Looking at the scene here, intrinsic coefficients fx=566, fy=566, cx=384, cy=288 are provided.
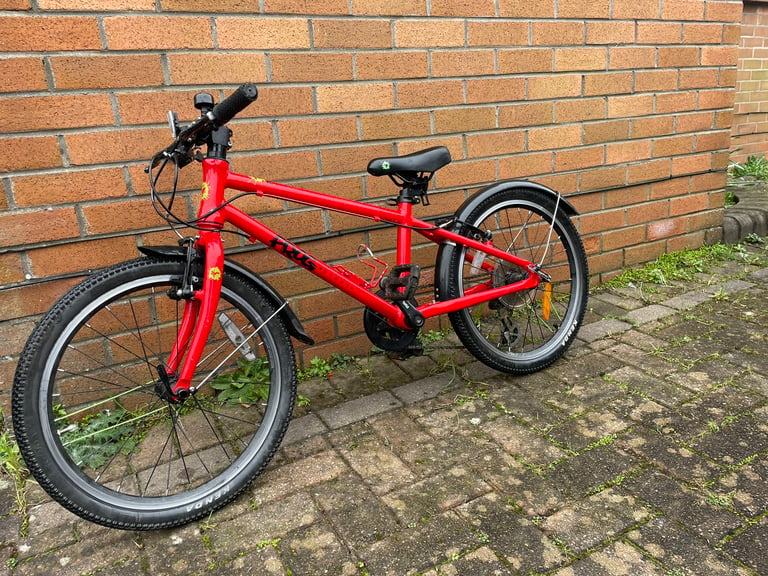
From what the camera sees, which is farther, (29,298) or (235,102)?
(29,298)

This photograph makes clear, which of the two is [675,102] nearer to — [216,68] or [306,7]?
[306,7]

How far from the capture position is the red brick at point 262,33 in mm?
2404

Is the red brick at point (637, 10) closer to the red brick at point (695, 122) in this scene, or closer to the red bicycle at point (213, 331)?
the red brick at point (695, 122)

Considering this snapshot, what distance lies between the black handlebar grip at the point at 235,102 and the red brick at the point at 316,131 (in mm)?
774

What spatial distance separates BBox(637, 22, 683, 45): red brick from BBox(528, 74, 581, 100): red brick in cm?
59

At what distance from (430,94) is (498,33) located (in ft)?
1.75

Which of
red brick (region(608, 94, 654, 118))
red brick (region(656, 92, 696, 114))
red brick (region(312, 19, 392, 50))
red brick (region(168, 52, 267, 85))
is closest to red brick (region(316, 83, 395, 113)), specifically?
red brick (region(312, 19, 392, 50))

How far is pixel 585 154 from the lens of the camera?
11.5 ft

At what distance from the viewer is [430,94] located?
291 centimetres

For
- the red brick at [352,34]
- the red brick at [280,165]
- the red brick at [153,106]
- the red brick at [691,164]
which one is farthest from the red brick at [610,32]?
the red brick at [153,106]

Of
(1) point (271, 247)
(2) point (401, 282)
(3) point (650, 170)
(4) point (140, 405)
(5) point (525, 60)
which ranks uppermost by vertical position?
(5) point (525, 60)

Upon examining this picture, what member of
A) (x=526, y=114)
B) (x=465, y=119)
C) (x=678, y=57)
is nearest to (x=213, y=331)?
(x=465, y=119)

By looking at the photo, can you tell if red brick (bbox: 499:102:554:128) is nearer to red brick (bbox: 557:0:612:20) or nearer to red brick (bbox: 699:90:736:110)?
red brick (bbox: 557:0:612:20)

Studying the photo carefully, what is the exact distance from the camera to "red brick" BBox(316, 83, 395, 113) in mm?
2660
